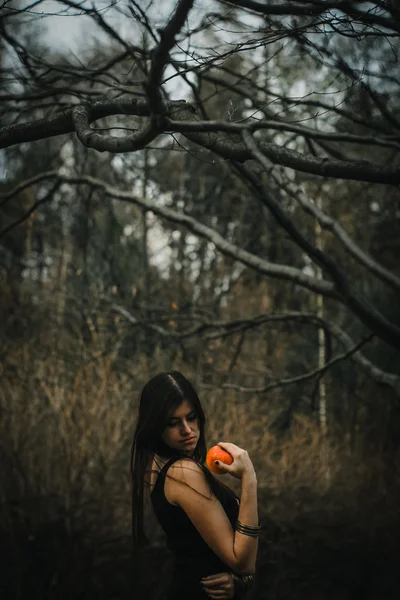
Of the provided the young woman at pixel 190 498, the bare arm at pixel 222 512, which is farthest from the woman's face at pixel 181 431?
the bare arm at pixel 222 512

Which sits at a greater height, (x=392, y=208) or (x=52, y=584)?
(x=392, y=208)

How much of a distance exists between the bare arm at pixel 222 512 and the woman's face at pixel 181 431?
0.48 feet

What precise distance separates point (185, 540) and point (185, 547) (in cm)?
3

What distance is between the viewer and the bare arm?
6.05 feet

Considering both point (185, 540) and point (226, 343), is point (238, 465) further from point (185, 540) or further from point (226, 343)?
point (226, 343)

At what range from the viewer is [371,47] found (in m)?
4.07

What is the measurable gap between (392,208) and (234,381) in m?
3.37

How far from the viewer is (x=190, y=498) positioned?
1.89 metres

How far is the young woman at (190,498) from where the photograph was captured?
1.86 meters

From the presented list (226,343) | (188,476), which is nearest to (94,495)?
(226,343)

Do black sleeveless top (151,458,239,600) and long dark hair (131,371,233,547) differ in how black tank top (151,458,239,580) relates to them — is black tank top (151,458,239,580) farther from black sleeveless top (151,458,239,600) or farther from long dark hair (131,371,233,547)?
long dark hair (131,371,233,547)

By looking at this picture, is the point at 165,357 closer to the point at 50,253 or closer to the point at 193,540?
the point at 193,540

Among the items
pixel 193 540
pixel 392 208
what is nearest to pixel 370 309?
pixel 193 540

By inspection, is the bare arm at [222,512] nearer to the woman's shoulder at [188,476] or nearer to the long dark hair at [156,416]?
the woman's shoulder at [188,476]
